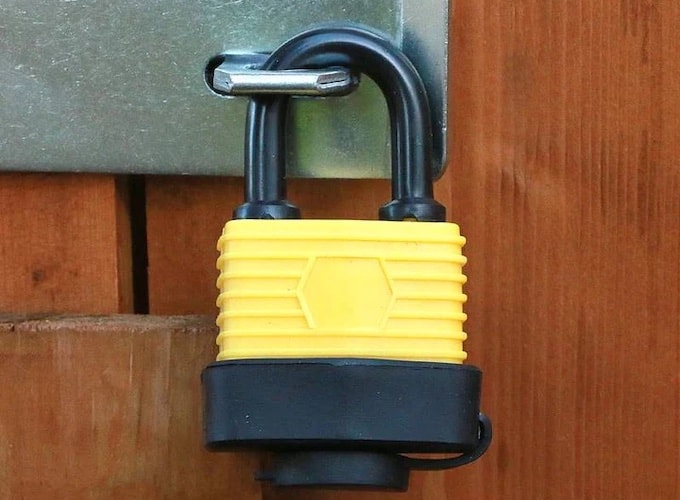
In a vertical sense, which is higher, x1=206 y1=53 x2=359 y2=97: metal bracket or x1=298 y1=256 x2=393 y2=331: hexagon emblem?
x1=206 y1=53 x2=359 y2=97: metal bracket

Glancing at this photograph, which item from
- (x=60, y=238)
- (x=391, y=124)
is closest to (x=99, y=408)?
(x=60, y=238)

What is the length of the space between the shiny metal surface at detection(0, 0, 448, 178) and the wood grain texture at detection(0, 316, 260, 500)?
0.08 meters

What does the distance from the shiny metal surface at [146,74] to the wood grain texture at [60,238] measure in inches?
0.4

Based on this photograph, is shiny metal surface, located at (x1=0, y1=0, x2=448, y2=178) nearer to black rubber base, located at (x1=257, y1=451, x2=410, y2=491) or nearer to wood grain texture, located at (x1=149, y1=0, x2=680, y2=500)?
wood grain texture, located at (x1=149, y1=0, x2=680, y2=500)

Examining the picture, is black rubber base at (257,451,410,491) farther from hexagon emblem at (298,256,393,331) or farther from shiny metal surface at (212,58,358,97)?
shiny metal surface at (212,58,358,97)

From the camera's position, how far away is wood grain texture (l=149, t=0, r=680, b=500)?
1.48ft

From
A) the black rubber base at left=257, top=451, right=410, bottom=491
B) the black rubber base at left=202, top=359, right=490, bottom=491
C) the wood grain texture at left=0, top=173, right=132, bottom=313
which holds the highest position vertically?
the wood grain texture at left=0, top=173, right=132, bottom=313

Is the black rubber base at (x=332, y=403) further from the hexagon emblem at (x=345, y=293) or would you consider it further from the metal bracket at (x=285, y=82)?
the metal bracket at (x=285, y=82)

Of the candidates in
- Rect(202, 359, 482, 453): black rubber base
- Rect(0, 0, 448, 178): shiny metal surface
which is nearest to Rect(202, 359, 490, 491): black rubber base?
Rect(202, 359, 482, 453): black rubber base

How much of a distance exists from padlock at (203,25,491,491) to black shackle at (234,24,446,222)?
12 mm

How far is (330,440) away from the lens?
1.26ft

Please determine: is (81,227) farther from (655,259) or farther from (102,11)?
(655,259)

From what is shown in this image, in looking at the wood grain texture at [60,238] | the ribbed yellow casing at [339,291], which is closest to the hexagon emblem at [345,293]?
the ribbed yellow casing at [339,291]

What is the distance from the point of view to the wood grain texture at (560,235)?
0.45 metres
